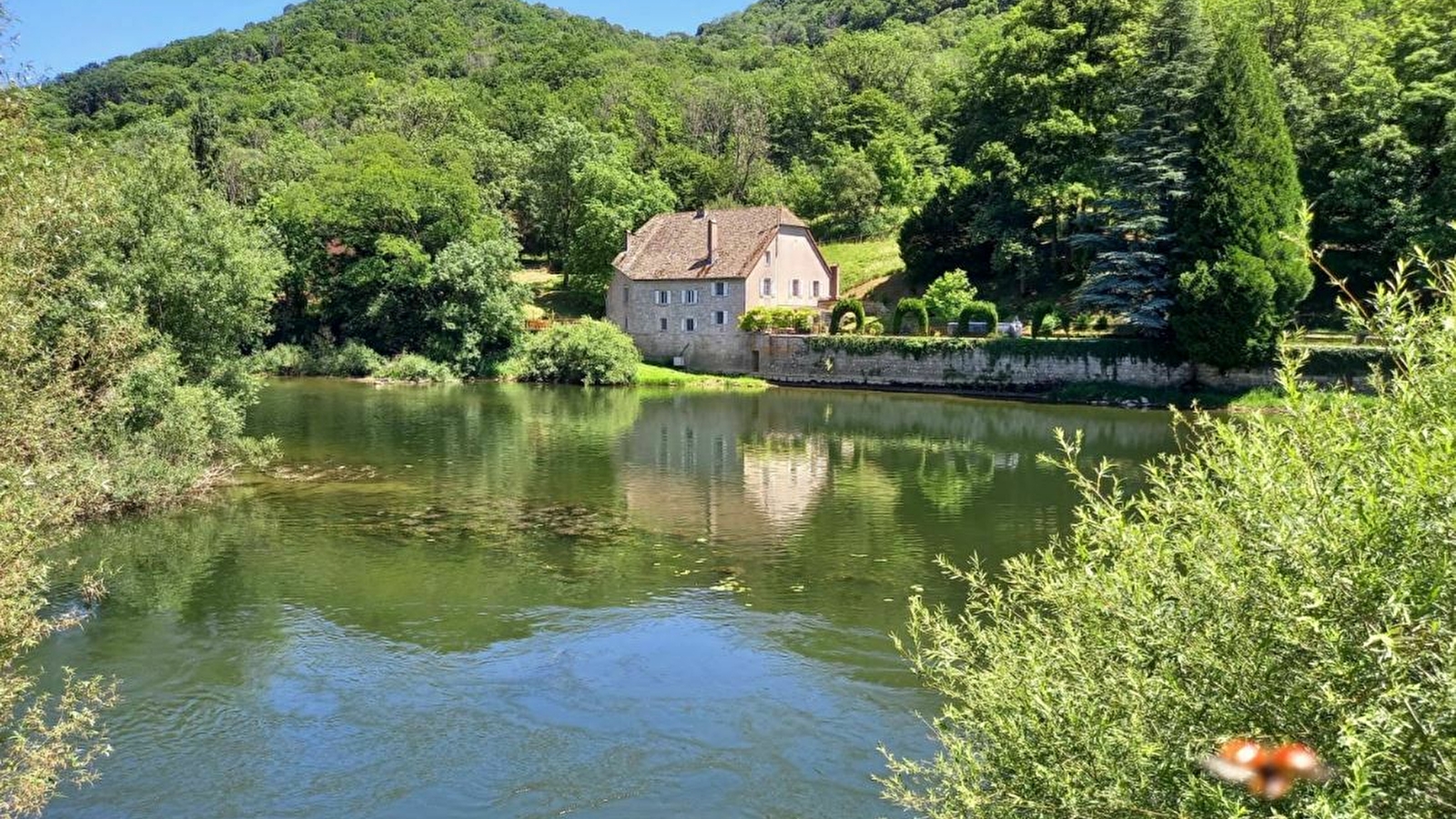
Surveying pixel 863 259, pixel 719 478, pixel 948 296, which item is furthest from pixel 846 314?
pixel 719 478

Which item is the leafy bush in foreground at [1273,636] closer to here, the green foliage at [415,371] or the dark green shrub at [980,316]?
the dark green shrub at [980,316]

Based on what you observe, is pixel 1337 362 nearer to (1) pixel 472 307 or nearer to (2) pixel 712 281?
(2) pixel 712 281

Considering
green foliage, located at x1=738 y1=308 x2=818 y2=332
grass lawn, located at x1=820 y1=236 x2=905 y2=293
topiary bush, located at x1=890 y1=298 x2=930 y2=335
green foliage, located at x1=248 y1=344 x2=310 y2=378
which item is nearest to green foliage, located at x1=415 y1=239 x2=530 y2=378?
green foliage, located at x1=248 y1=344 x2=310 y2=378

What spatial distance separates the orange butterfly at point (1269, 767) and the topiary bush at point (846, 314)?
55.9 meters

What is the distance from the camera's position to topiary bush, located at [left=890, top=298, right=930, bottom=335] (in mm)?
59312

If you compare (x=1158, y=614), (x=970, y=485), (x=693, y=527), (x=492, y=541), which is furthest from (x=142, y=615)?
(x=970, y=485)

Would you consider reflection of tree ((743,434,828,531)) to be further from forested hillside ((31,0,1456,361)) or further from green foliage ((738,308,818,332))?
green foliage ((738,308,818,332))

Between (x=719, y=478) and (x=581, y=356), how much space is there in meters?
30.3

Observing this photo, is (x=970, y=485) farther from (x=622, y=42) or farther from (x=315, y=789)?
(x=622, y=42)

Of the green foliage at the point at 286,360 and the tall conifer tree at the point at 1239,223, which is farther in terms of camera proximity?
the green foliage at the point at 286,360

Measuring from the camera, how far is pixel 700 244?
6850 cm

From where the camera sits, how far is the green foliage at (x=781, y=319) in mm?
63000

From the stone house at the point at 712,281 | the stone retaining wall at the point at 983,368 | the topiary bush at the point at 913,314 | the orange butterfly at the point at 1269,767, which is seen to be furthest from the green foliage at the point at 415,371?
the orange butterfly at the point at 1269,767

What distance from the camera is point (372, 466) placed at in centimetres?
3309
